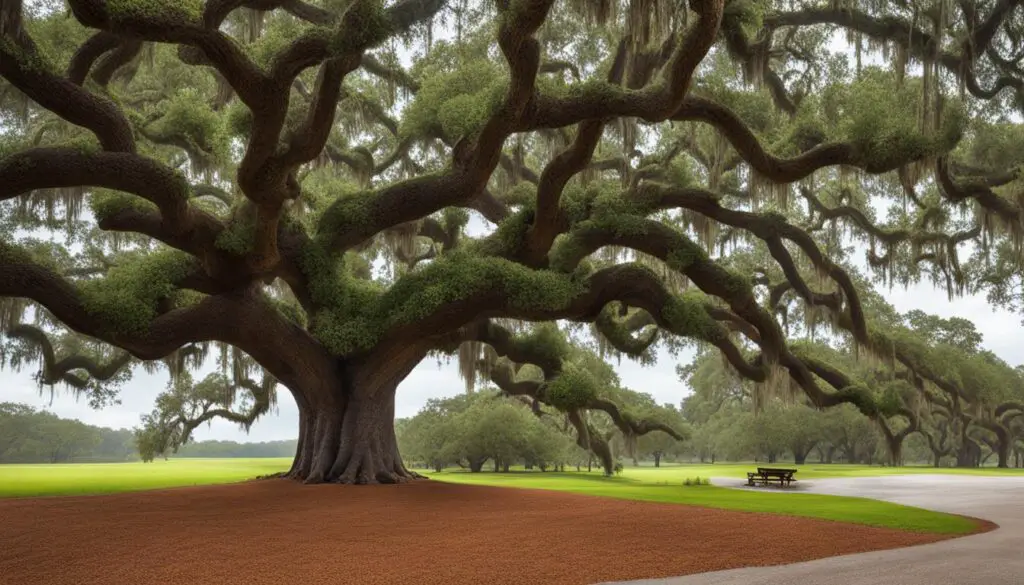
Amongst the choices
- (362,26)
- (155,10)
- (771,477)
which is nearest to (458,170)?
(362,26)

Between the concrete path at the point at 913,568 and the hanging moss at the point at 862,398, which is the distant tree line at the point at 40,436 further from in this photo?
the concrete path at the point at 913,568

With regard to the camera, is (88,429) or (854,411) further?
(88,429)

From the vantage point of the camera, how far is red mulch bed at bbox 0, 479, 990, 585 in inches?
246

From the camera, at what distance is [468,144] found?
14.7 metres

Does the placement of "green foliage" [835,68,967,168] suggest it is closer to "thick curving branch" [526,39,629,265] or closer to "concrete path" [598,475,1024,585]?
"thick curving branch" [526,39,629,265]

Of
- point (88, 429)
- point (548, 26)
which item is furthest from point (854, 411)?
point (88, 429)

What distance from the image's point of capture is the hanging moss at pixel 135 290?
1315cm

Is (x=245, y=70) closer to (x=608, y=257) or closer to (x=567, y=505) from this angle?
(x=567, y=505)

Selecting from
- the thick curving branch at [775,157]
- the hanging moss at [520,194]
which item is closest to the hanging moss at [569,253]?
the hanging moss at [520,194]

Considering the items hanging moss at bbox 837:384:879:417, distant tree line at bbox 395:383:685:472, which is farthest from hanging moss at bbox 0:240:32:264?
distant tree line at bbox 395:383:685:472

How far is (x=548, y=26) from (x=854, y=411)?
140ft

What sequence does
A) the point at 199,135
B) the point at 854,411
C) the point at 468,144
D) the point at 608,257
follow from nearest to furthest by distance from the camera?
the point at 468,144 < the point at 199,135 < the point at 608,257 < the point at 854,411

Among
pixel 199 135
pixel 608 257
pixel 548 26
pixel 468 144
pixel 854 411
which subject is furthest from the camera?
pixel 854 411

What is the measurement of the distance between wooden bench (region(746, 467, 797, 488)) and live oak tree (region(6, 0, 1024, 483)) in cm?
402
